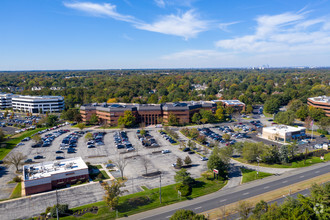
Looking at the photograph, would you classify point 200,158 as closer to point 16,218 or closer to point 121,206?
point 121,206

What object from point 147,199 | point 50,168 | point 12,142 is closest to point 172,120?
point 50,168

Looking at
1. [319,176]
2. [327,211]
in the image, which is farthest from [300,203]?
[319,176]

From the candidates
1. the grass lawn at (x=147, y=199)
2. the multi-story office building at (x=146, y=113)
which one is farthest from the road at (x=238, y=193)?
the multi-story office building at (x=146, y=113)

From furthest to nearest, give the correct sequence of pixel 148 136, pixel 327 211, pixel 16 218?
pixel 148 136 → pixel 16 218 → pixel 327 211

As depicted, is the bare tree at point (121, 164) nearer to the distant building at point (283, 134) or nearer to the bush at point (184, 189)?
the bush at point (184, 189)

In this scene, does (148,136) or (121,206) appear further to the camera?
(148,136)

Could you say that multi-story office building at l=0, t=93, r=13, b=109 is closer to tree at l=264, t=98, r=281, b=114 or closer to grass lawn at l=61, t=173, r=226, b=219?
grass lawn at l=61, t=173, r=226, b=219

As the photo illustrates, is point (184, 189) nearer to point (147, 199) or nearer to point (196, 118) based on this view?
point (147, 199)
